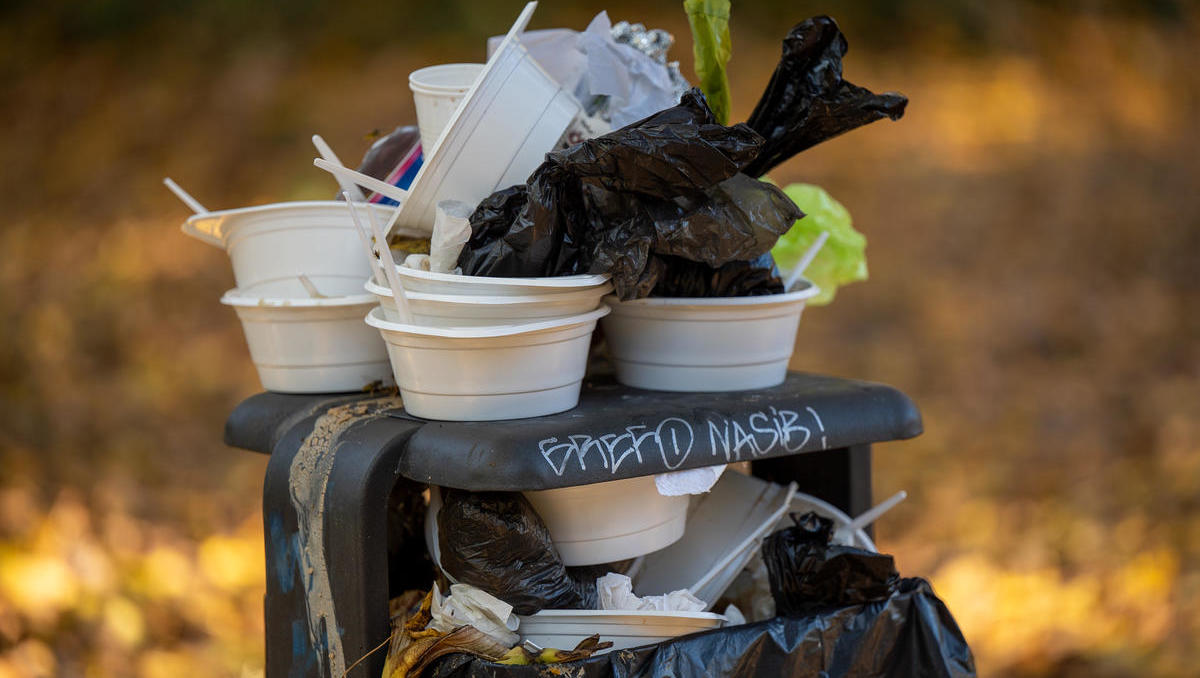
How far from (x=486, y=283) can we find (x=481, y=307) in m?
0.03

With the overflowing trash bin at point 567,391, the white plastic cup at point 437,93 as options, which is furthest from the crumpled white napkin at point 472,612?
the white plastic cup at point 437,93

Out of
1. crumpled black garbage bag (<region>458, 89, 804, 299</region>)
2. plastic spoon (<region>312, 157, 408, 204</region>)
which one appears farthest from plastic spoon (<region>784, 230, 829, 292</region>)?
plastic spoon (<region>312, 157, 408, 204</region>)

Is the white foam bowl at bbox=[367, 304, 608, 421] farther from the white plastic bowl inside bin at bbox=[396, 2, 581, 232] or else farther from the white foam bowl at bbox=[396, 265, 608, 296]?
the white plastic bowl inside bin at bbox=[396, 2, 581, 232]

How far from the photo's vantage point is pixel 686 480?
1305 millimetres

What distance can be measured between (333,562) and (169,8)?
3554 mm

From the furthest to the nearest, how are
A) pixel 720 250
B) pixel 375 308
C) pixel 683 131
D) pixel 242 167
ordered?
1. pixel 242 167
2. pixel 375 308
3. pixel 720 250
4. pixel 683 131

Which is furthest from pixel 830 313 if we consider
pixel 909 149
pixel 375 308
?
pixel 375 308

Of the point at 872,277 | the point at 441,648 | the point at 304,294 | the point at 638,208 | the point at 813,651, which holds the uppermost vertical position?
the point at 638,208

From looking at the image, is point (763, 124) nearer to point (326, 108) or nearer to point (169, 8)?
point (326, 108)

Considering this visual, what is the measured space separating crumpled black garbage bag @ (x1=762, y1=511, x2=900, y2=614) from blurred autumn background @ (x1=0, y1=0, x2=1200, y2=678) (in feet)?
6.29

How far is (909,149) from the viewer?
163 inches

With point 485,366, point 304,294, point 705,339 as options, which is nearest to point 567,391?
point 485,366

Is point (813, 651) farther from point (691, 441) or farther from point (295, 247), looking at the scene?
point (295, 247)

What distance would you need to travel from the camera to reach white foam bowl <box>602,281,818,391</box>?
4.67ft
